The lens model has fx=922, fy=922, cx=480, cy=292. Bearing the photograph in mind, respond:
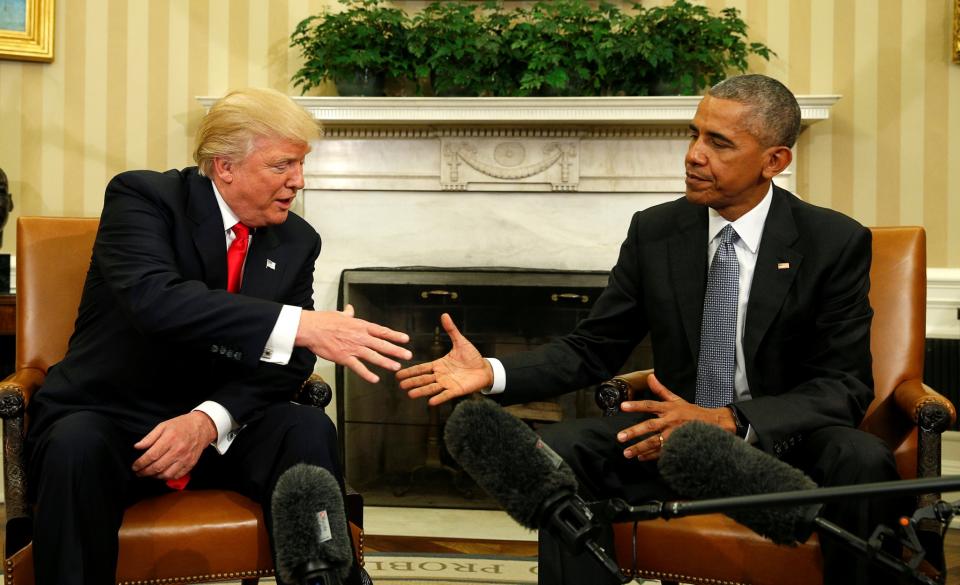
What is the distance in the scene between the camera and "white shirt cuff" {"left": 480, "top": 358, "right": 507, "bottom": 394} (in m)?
2.18

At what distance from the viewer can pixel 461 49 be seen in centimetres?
394

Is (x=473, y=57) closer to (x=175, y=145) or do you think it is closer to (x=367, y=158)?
(x=367, y=158)

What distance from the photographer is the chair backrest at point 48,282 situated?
2.50 m

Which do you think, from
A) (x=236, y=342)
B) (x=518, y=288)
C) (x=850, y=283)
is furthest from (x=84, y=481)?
(x=518, y=288)

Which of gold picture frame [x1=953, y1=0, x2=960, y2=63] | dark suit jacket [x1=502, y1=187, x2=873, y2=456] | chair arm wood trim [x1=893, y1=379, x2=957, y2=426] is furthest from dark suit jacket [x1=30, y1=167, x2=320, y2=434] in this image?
gold picture frame [x1=953, y1=0, x2=960, y2=63]

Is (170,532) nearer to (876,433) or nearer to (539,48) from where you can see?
(876,433)

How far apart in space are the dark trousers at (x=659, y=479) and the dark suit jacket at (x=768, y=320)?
0.34 ft

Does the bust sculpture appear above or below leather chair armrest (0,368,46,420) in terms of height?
above

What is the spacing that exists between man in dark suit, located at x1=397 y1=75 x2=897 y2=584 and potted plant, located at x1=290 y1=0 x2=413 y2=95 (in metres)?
1.92

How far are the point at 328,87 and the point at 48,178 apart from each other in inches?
56.5

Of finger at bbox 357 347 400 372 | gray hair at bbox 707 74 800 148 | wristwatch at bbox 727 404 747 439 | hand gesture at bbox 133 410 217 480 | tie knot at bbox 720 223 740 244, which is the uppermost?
gray hair at bbox 707 74 800 148

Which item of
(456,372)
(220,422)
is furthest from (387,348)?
(220,422)

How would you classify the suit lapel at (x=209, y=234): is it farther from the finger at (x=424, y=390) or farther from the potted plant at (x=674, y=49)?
the potted plant at (x=674, y=49)

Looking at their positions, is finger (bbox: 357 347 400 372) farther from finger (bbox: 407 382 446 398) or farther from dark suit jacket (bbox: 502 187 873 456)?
dark suit jacket (bbox: 502 187 873 456)
